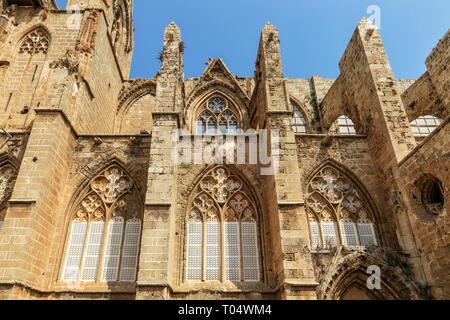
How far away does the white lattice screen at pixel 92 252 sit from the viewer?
7758 millimetres

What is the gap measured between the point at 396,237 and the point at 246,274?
4074 millimetres

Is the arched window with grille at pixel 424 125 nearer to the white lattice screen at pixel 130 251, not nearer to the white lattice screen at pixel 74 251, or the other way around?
the white lattice screen at pixel 130 251

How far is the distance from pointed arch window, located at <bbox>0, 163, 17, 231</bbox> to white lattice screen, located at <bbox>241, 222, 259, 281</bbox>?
657 cm

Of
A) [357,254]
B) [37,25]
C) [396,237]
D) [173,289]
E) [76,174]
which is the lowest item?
[173,289]

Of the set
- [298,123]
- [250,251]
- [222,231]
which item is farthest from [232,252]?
[298,123]

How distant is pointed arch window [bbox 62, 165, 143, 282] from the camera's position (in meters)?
7.80

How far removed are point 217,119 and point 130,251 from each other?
7.21m

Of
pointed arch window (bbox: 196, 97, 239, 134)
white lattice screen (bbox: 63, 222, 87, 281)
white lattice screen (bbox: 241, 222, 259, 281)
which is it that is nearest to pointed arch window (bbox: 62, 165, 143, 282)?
white lattice screen (bbox: 63, 222, 87, 281)

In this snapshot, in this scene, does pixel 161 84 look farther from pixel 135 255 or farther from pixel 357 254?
pixel 357 254

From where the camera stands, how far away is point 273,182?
25.5 ft

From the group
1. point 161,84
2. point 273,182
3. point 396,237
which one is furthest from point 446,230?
point 161,84

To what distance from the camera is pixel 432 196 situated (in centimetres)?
731

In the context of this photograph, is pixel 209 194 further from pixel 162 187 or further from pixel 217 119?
pixel 217 119

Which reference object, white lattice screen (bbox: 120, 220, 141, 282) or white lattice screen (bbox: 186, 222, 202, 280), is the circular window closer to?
white lattice screen (bbox: 186, 222, 202, 280)
